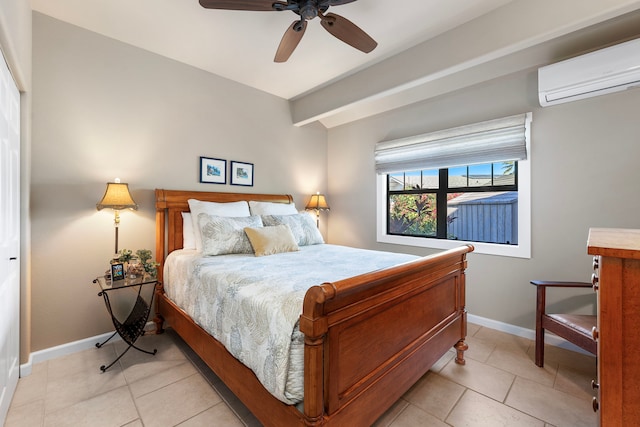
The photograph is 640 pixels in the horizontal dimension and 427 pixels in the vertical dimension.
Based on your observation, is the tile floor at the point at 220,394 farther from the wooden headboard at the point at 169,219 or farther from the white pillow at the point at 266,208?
the white pillow at the point at 266,208

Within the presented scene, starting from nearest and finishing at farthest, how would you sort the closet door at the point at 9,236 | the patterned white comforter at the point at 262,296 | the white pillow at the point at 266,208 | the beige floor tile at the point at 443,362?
the patterned white comforter at the point at 262,296
the closet door at the point at 9,236
the beige floor tile at the point at 443,362
the white pillow at the point at 266,208

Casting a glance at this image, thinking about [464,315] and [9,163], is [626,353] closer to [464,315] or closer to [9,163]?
[464,315]

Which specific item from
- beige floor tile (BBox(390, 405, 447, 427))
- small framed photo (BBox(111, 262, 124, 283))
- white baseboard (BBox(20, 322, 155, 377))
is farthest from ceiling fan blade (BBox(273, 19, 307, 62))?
white baseboard (BBox(20, 322, 155, 377))

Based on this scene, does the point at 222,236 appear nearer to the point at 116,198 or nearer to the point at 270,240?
the point at 270,240

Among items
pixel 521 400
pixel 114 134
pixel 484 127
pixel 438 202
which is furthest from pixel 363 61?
pixel 521 400

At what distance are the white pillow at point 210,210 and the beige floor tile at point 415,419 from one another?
2.06 m

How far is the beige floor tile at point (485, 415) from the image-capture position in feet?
5.24

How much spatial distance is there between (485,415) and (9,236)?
10.2 ft

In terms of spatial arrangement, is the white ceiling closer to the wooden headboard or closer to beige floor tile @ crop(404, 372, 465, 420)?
the wooden headboard

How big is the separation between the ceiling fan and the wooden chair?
2.36 meters

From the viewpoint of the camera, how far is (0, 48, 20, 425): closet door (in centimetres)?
154

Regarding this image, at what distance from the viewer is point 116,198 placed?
233 centimetres

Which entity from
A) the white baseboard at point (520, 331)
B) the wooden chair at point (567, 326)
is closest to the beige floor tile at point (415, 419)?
the wooden chair at point (567, 326)

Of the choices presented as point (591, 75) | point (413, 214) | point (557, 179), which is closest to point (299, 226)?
point (413, 214)
